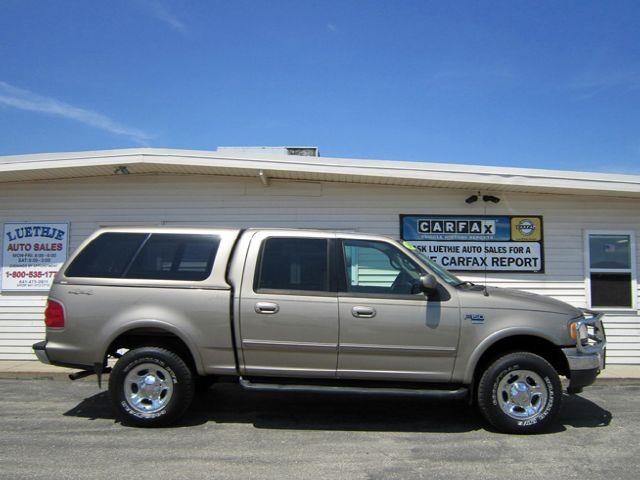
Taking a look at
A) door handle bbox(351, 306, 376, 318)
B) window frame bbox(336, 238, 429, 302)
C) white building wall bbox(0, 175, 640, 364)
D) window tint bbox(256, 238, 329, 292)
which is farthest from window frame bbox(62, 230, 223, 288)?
white building wall bbox(0, 175, 640, 364)

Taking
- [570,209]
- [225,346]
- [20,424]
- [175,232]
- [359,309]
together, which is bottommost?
[20,424]

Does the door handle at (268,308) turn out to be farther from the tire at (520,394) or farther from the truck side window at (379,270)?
the tire at (520,394)

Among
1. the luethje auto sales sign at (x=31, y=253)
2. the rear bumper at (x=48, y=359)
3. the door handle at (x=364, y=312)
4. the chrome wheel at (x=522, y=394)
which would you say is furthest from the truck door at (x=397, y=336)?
the luethje auto sales sign at (x=31, y=253)

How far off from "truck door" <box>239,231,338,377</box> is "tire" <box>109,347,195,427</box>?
0.68 metres

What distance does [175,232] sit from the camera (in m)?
5.93

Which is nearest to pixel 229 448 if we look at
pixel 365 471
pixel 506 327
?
pixel 365 471

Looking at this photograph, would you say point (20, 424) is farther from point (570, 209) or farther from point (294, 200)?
point (570, 209)

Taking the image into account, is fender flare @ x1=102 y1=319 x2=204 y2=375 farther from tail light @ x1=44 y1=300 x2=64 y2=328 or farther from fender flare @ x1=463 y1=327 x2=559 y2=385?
fender flare @ x1=463 y1=327 x2=559 y2=385

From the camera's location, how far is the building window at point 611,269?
9.29m

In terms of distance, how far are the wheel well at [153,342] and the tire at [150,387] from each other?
0.10m

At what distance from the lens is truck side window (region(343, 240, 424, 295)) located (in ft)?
18.3

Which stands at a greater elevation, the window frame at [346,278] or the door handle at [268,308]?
the window frame at [346,278]

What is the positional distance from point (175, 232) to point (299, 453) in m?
2.60

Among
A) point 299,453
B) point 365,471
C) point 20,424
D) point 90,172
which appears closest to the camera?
point 365,471
